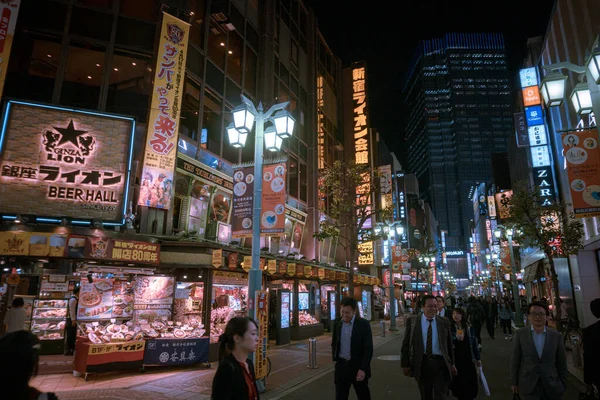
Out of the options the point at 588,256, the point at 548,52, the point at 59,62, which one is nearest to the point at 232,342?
the point at 59,62

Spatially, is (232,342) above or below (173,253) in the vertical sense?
below

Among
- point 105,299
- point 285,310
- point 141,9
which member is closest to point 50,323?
point 105,299

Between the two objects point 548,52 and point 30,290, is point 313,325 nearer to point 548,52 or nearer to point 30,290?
point 30,290

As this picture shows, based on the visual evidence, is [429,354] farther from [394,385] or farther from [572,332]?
[572,332]

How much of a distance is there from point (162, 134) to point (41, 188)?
4.20 m

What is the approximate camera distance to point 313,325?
70.6 feet

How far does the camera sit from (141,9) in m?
15.2

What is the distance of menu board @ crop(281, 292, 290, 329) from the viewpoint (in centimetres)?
1819

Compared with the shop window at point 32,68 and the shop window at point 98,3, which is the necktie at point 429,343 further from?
the shop window at point 98,3

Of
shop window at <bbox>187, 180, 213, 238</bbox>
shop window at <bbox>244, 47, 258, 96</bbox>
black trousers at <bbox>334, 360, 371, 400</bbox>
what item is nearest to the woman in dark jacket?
black trousers at <bbox>334, 360, 371, 400</bbox>

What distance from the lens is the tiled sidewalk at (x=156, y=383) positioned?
8836mm

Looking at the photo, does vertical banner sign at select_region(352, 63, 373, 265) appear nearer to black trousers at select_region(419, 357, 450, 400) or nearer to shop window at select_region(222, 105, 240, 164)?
shop window at select_region(222, 105, 240, 164)

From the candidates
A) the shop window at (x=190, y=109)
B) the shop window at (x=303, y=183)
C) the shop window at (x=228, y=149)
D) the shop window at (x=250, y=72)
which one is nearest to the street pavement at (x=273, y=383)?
the shop window at (x=190, y=109)

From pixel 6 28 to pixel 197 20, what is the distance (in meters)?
8.08
